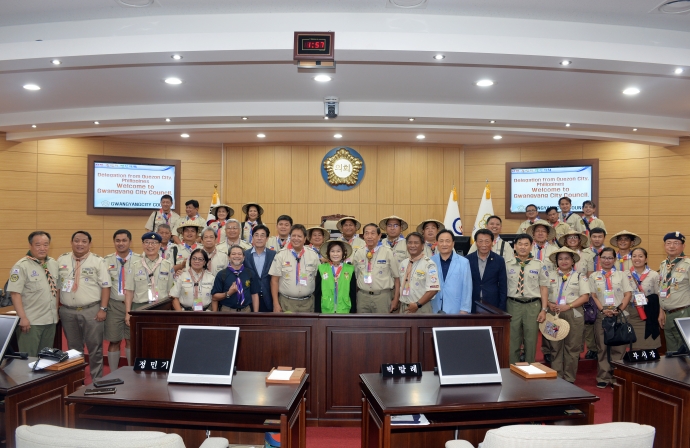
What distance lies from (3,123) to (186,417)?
24.6ft

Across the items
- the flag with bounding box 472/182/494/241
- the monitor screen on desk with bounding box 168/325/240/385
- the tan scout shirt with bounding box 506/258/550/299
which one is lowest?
the monitor screen on desk with bounding box 168/325/240/385

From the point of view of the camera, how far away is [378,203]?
36.0ft

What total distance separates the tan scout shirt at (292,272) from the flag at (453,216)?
5496 mm

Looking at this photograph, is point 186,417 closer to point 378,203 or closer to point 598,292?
point 598,292

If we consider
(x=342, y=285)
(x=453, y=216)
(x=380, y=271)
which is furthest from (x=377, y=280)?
(x=453, y=216)

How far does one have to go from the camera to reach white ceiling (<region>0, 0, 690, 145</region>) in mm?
4473

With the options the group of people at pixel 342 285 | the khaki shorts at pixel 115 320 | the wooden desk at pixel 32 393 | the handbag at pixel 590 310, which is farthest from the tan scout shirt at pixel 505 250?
the wooden desk at pixel 32 393

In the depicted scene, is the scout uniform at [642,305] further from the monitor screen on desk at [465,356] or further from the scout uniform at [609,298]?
the monitor screen on desk at [465,356]

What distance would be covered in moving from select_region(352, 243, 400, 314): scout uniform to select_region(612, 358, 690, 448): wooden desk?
240 cm

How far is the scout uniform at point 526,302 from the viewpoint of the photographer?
17.8ft

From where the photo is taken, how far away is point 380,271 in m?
5.49

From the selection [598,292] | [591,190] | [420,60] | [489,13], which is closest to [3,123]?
[420,60]

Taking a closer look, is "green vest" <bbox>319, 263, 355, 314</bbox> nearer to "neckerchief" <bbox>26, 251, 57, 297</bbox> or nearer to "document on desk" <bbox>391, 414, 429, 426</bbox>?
"document on desk" <bbox>391, 414, 429, 426</bbox>

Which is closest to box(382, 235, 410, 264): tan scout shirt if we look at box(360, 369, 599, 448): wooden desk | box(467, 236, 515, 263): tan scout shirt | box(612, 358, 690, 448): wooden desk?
box(467, 236, 515, 263): tan scout shirt
